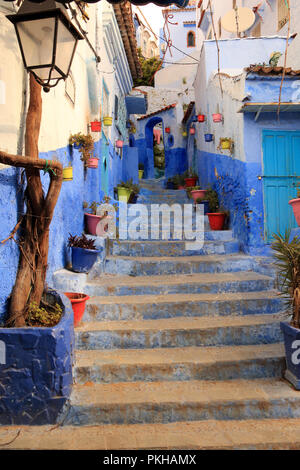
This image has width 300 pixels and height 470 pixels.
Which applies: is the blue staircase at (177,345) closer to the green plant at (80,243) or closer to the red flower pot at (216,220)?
the green plant at (80,243)

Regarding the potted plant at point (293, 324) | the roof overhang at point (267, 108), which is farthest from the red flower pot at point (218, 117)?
the potted plant at point (293, 324)

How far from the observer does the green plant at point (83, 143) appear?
6047 mm

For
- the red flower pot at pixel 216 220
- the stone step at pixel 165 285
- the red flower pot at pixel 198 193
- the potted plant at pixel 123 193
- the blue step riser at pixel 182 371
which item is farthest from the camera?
the potted plant at pixel 123 193

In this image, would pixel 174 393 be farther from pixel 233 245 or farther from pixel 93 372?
pixel 233 245

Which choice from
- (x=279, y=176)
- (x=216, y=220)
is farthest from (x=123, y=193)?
(x=279, y=176)

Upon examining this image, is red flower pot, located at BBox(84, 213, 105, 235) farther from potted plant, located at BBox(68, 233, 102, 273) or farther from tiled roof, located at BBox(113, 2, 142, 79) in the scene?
tiled roof, located at BBox(113, 2, 142, 79)

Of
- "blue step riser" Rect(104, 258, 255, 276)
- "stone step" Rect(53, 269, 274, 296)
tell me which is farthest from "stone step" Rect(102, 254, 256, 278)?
"stone step" Rect(53, 269, 274, 296)

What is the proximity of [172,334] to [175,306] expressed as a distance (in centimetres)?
61

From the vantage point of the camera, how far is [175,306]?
5078 mm

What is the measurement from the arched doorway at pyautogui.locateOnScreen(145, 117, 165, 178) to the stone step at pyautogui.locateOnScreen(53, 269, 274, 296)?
46.7ft

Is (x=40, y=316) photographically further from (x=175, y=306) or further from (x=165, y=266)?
(x=165, y=266)

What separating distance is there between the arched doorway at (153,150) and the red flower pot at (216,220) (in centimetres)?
1157

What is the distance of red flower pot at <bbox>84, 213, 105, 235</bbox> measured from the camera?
7.00 metres
